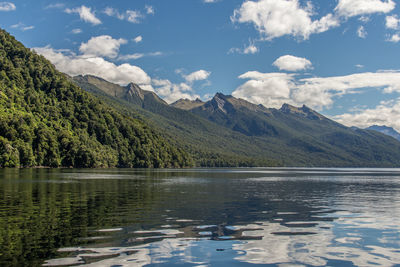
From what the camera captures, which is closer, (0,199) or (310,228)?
(310,228)

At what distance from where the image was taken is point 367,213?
140ft

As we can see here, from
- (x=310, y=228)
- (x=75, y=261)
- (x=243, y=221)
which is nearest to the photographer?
(x=75, y=261)

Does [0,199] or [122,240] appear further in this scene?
[0,199]

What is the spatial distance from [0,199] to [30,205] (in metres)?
7.95

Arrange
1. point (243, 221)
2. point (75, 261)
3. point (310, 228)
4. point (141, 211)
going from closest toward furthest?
point (75, 261) < point (310, 228) < point (243, 221) < point (141, 211)

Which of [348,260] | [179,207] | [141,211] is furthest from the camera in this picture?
[179,207]

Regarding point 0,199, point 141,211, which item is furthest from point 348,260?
point 0,199

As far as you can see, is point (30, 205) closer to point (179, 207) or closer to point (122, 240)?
point (179, 207)

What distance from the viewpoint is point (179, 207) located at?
44.4 meters

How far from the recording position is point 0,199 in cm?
4694

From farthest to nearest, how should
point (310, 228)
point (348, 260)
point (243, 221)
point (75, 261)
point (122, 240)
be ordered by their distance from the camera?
point (243, 221), point (310, 228), point (122, 240), point (348, 260), point (75, 261)

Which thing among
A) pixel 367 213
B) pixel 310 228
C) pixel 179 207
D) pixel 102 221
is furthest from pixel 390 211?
pixel 102 221

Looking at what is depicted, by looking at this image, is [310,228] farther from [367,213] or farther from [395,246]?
[367,213]

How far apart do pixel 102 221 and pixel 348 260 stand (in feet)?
68.8
